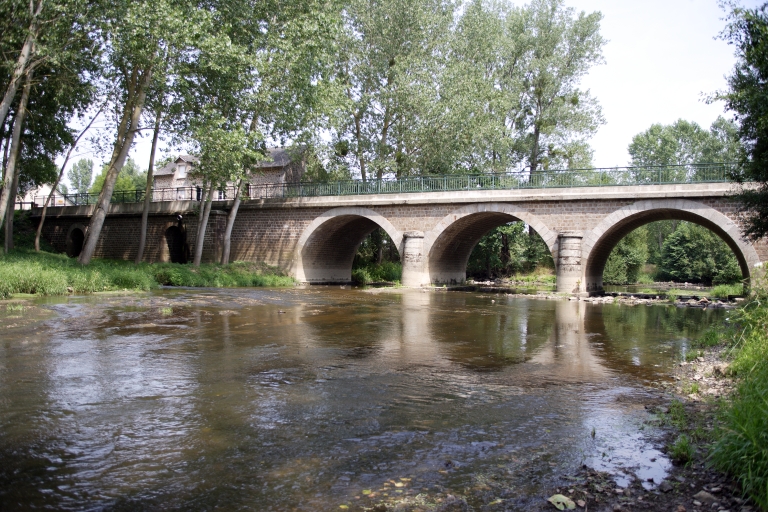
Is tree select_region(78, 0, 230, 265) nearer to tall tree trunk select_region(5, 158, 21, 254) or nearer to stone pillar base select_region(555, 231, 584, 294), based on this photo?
tall tree trunk select_region(5, 158, 21, 254)

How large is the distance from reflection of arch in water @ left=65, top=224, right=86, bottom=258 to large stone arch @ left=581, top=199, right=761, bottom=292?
2730 centimetres

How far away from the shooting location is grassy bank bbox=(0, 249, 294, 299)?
1642cm

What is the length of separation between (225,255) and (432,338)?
1898cm

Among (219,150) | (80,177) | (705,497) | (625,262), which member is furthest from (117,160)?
(80,177)

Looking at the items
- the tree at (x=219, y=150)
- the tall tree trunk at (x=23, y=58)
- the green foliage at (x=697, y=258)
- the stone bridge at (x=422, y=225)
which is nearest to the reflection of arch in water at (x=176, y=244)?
the stone bridge at (x=422, y=225)

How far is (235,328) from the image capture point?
11.8m

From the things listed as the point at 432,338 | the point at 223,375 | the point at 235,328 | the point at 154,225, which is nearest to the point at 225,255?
the point at 154,225

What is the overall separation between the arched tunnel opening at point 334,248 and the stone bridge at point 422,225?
7cm

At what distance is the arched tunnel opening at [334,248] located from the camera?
28.7 meters

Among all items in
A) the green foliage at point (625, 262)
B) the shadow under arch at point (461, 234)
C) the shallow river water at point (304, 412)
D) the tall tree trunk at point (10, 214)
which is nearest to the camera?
the shallow river water at point (304, 412)

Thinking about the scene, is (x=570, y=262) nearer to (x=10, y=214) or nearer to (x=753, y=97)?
(x=753, y=97)

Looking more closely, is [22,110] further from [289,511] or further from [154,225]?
[289,511]

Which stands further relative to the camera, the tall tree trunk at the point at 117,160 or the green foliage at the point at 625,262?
the green foliage at the point at 625,262

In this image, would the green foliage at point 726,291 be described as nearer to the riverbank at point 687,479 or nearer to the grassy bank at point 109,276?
the grassy bank at point 109,276
